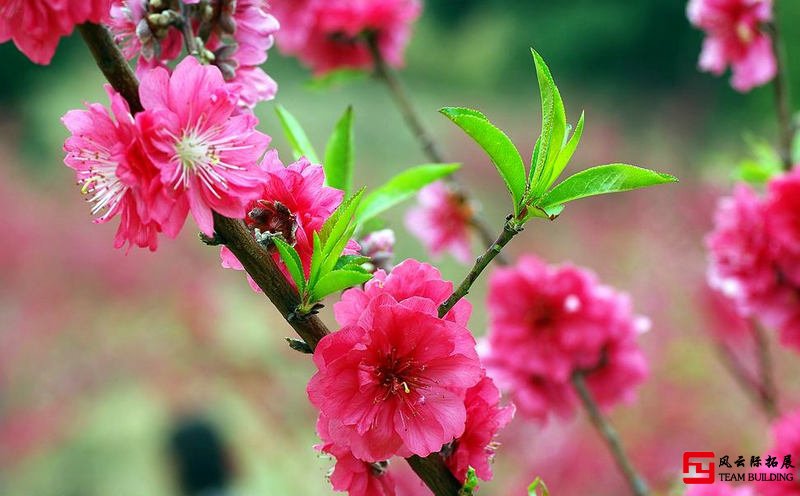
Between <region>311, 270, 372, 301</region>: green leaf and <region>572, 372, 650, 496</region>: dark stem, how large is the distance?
0.44 meters

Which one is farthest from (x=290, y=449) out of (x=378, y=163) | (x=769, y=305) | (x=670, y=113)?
(x=670, y=113)

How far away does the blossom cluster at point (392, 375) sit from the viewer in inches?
13.2

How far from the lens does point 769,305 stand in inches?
27.7

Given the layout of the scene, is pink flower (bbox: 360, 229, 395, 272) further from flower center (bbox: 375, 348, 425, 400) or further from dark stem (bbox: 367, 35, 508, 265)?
dark stem (bbox: 367, 35, 508, 265)

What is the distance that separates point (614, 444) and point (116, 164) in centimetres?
51

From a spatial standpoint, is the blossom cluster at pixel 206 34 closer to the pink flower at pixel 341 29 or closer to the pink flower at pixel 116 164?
the pink flower at pixel 116 164

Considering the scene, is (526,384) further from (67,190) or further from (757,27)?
(67,190)

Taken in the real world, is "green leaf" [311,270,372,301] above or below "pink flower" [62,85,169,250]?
below

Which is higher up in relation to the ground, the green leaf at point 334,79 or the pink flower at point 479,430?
the green leaf at point 334,79

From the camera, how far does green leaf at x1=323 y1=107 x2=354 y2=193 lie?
476mm

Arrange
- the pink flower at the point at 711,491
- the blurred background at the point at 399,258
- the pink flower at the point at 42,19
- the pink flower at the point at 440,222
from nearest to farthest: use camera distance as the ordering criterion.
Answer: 1. the pink flower at the point at 42,19
2. the pink flower at the point at 711,491
3. the pink flower at the point at 440,222
4. the blurred background at the point at 399,258

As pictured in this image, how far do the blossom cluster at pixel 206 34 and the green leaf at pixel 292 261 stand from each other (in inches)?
3.2

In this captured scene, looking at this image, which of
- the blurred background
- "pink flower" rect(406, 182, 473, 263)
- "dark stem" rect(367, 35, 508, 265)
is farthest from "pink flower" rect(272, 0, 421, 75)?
the blurred background

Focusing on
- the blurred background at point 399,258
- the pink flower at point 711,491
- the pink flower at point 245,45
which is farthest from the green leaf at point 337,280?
the blurred background at point 399,258
